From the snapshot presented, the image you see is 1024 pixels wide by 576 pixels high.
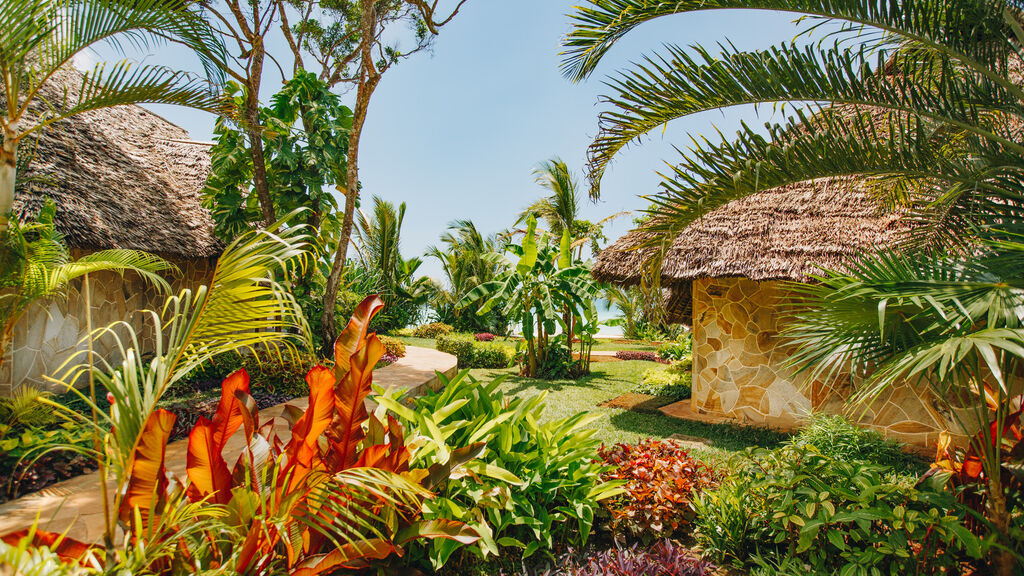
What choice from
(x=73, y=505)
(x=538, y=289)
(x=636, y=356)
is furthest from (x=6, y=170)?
(x=636, y=356)

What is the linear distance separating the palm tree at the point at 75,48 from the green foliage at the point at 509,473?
3.30m

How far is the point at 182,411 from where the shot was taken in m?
5.61

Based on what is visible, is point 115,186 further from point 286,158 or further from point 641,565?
point 641,565

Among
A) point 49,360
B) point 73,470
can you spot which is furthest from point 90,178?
point 73,470

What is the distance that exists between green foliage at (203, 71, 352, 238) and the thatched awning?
5.09 meters

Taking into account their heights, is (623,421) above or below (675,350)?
below

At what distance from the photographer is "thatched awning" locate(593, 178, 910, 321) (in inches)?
236

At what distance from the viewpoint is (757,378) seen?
23.0 feet

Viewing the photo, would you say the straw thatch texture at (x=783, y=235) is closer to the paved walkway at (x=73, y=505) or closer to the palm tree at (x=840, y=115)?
the palm tree at (x=840, y=115)

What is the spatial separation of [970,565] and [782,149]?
2.48 m

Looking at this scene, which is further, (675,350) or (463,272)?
(463,272)

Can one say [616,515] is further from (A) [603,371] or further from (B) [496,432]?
(A) [603,371]

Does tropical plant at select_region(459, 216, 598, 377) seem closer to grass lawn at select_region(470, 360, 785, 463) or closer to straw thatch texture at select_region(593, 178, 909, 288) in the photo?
grass lawn at select_region(470, 360, 785, 463)

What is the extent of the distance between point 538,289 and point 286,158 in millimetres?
4952
